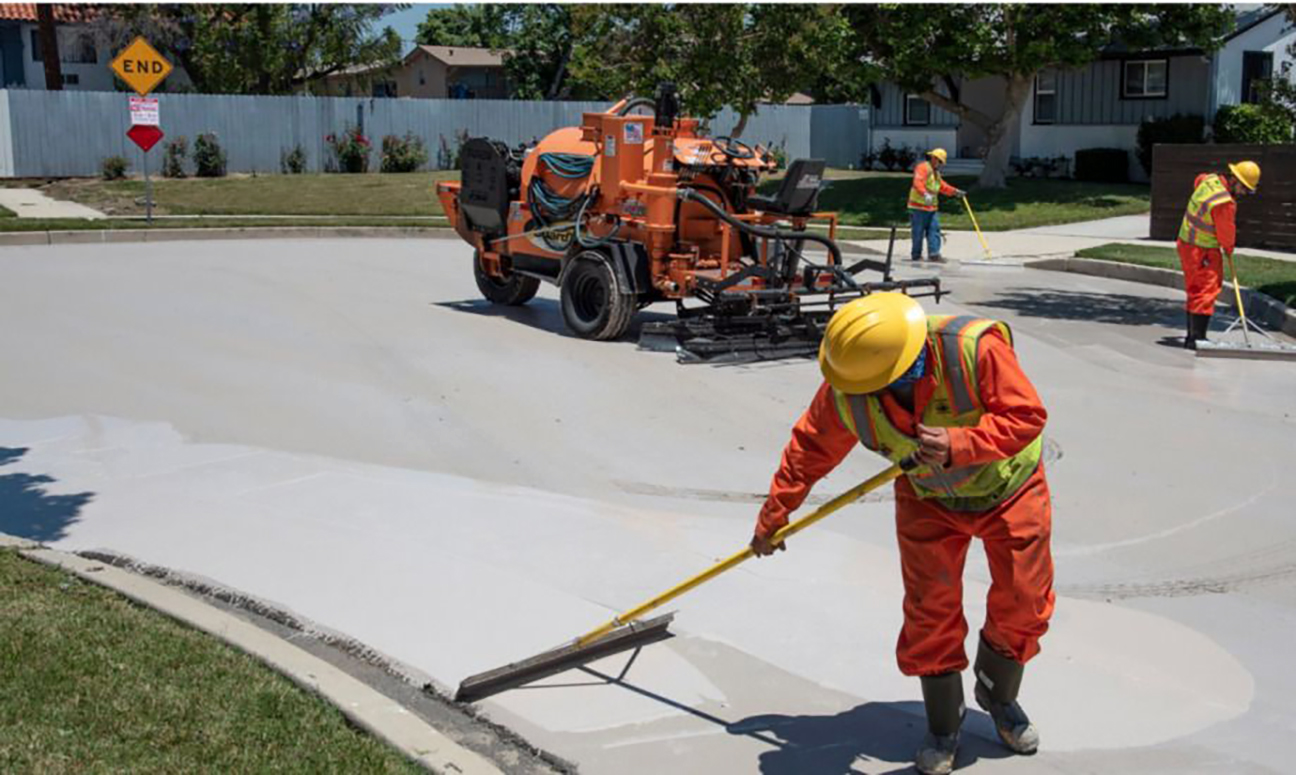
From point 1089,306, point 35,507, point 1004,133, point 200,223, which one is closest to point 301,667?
point 35,507

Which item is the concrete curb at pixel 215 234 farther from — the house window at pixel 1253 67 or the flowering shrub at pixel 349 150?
the house window at pixel 1253 67

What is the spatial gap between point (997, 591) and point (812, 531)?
9.10 feet

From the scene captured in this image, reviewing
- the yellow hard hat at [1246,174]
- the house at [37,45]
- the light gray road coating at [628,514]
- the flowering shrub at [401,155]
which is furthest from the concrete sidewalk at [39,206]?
the yellow hard hat at [1246,174]

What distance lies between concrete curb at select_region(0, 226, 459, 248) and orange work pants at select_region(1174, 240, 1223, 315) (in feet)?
40.2

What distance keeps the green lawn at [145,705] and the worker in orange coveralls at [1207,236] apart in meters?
9.71

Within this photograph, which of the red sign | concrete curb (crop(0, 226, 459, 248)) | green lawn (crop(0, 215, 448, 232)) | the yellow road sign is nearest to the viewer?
Answer: concrete curb (crop(0, 226, 459, 248))

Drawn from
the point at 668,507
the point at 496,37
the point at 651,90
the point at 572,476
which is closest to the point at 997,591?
the point at 668,507

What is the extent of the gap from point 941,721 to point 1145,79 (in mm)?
31095

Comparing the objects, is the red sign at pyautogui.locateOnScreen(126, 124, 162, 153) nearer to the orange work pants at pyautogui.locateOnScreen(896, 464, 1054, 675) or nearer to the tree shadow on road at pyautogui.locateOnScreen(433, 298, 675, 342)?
the tree shadow on road at pyautogui.locateOnScreen(433, 298, 675, 342)

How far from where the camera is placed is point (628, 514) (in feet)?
24.9

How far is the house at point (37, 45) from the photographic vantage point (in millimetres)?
42750

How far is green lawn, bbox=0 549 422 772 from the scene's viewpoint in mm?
4379

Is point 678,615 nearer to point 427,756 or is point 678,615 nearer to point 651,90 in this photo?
point 427,756

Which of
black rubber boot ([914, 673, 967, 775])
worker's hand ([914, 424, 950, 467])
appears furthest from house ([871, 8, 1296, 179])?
worker's hand ([914, 424, 950, 467])
